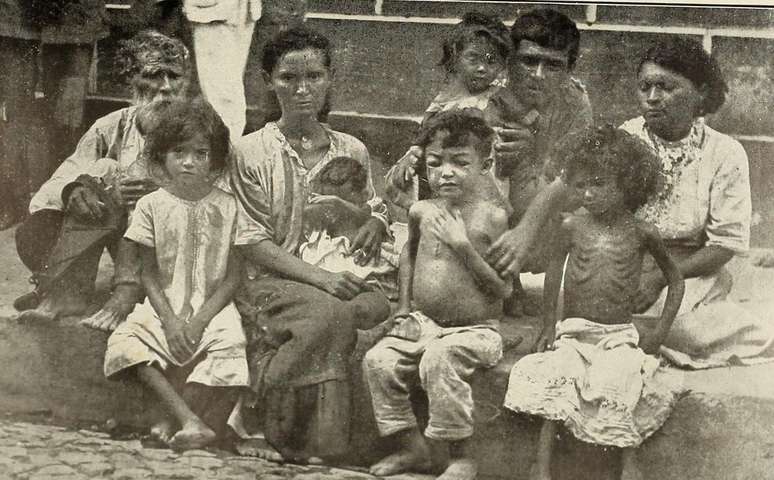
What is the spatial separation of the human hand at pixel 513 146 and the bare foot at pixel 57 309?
1.64 metres

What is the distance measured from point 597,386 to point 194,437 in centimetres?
141

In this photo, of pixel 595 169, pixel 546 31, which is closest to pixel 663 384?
pixel 595 169

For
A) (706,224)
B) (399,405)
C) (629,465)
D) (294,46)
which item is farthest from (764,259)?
(294,46)

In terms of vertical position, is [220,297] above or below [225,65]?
below

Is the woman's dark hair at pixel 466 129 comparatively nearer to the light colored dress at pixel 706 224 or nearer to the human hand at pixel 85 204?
the light colored dress at pixel 706 224

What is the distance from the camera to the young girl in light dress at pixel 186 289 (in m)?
4.32

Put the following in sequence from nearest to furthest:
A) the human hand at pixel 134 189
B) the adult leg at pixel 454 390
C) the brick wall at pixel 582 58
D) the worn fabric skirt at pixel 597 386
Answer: the worn fabric skirt at pixel 597 386 < the adult leg at pixel 454 390 < the brick wall at pixel 582 58 < the human hand at pixel 134 189

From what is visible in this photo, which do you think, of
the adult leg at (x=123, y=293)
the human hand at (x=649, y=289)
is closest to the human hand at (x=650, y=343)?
the human hand at (x=649, y=289)

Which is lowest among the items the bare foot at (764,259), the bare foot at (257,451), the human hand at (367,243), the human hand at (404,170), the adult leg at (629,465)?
the bare foot at (257,451)

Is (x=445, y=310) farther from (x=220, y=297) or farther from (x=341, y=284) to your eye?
(x=220, y=297)

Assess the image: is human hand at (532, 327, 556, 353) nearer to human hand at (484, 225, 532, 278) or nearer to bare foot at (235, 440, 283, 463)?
human hand at (484, 225, 532, 278)

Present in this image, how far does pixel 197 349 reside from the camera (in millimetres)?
4348

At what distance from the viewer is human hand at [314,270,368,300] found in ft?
14.1

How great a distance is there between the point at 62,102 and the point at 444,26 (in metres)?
1.53
